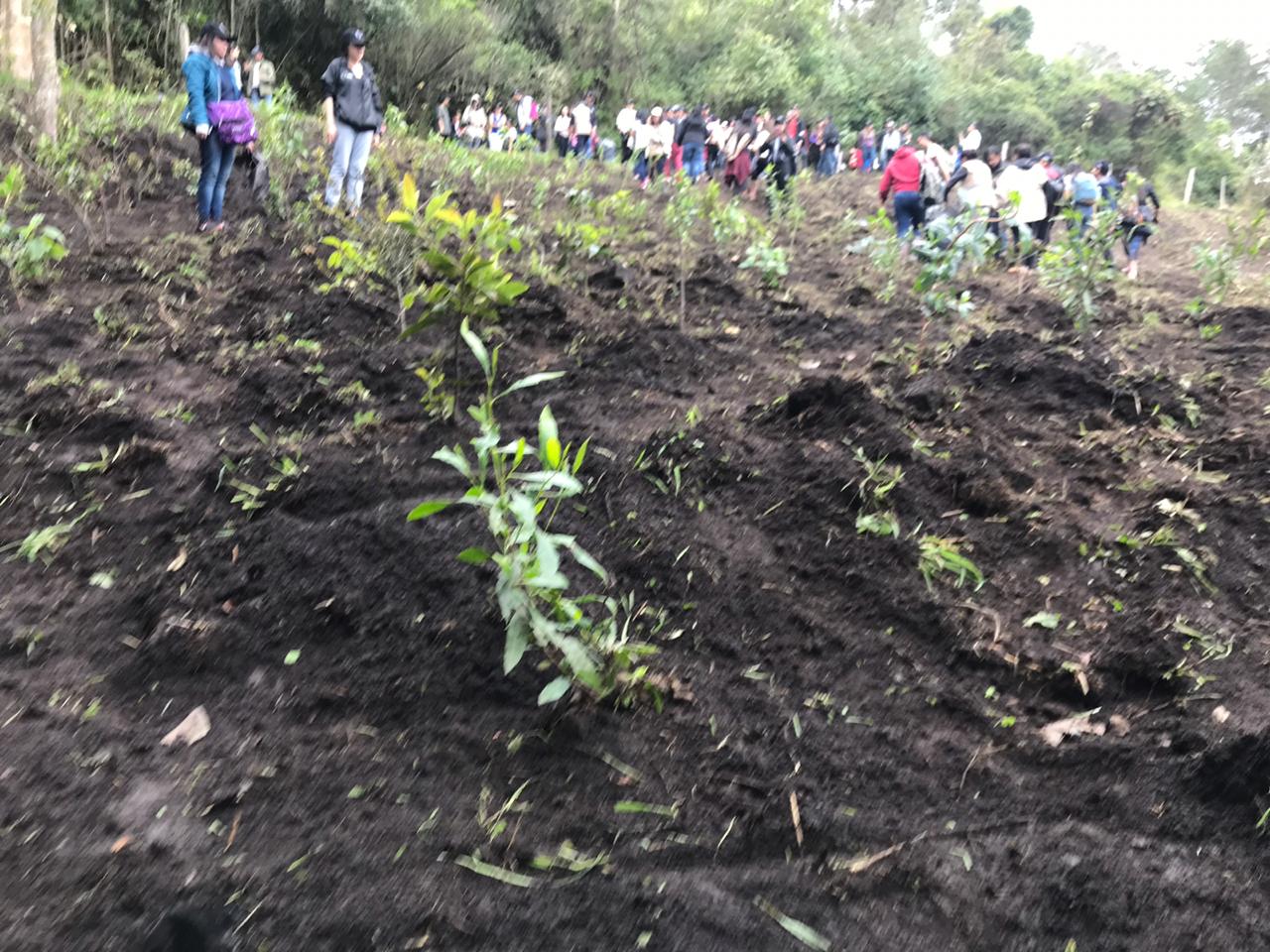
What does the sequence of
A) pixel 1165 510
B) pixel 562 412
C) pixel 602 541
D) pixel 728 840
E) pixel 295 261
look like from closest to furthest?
pixel 728 840
pixel 602 541
pixel 1165 510
pixel 562 412
pixel 295 261

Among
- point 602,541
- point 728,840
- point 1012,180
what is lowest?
point 728,840

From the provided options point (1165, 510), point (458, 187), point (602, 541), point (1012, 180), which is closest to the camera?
point (602, 541)

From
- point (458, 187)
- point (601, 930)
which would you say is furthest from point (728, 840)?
point (458, 187)

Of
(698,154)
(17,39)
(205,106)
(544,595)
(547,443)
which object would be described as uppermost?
(17,39)

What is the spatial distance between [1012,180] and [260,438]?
868 centimetres

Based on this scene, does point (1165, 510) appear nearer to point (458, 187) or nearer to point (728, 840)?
point (728, 840)

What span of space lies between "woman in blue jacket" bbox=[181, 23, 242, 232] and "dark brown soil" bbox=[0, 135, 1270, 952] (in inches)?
71.6

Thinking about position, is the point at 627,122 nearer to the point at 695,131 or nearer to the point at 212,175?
the point at 695,131

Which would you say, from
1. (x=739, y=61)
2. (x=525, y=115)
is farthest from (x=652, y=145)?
(x=739, y=61)

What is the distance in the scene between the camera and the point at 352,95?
661 cm

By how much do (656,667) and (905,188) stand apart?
752 centimetres

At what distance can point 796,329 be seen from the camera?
5.82m

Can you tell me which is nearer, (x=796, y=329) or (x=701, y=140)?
(x=796, y=329)

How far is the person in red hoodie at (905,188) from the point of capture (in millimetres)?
8773
